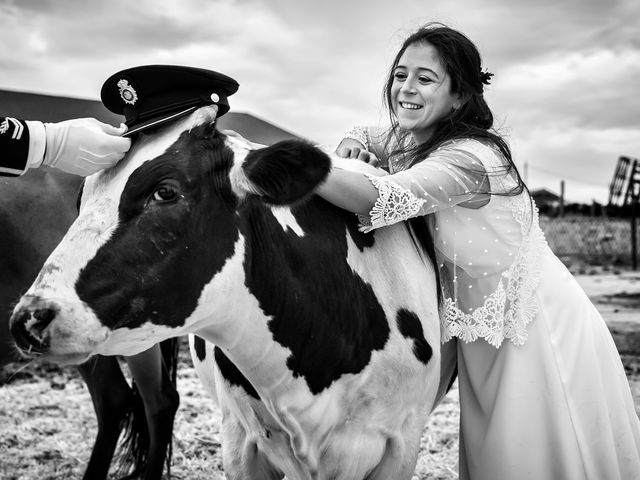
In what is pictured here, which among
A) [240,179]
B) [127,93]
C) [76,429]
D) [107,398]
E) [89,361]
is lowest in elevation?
[76,429]

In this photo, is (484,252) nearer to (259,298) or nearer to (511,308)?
(511,308)

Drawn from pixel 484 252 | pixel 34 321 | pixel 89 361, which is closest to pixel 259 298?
pixel 34 321

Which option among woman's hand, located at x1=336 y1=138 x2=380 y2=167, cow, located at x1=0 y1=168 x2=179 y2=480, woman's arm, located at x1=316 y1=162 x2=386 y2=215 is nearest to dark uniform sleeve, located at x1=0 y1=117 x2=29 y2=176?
woman's arm, located at x1=316 y1=162 x2=386 y2=215

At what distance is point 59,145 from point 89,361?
2.15 metres

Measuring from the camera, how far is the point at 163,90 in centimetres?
226

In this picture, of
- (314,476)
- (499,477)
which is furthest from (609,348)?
(314,476)

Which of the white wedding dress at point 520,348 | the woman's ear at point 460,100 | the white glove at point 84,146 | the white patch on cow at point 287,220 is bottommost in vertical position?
the white wedding dress at point 520,348

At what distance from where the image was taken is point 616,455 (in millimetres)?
2660

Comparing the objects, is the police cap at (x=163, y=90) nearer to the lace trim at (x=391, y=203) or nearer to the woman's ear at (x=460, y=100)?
the lace trim at (x=391, y=203)

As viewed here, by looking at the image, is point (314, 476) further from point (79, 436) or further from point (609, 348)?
point (79, 436)

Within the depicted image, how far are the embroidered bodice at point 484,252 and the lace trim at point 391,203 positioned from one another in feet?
0.77

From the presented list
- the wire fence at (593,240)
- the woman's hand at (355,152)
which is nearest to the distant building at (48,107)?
the woman's hand at (355,152)

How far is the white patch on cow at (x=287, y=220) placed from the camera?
2319 millimetres

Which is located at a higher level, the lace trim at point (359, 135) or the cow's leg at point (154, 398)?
the lace trim at point (359, 135)
